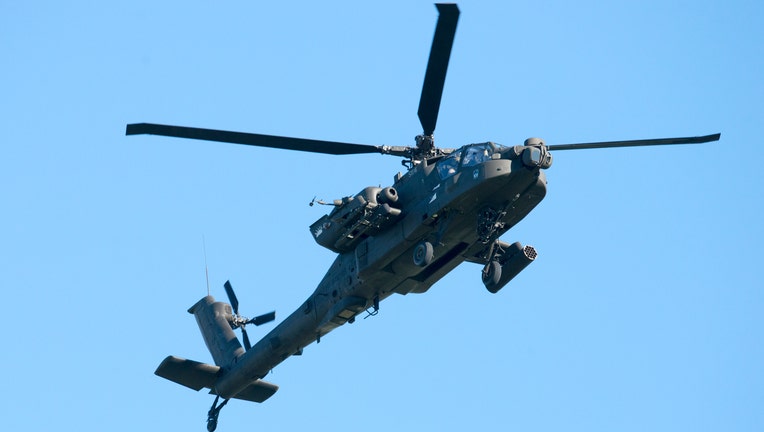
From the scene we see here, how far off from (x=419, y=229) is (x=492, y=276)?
2.41 meters

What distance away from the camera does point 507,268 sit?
3039 cm

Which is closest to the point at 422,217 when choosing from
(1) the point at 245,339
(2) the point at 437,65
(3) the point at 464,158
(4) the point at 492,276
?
(3) the point at 464,158

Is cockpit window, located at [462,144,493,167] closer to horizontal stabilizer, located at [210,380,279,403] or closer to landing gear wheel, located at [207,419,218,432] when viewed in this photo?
horizontal stabilizer, located at [210,380,279,403]

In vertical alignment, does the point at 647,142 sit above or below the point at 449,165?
below

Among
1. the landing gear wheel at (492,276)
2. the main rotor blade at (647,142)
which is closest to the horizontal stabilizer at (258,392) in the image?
the landing gear wheel at (492,276)

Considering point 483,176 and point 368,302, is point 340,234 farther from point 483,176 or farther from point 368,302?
point 483,176

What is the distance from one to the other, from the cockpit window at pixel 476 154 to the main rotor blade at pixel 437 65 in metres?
1.31

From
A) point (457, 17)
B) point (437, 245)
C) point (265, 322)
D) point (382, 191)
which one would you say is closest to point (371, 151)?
point (382, 191)

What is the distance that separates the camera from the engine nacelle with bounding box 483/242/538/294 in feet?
98.8

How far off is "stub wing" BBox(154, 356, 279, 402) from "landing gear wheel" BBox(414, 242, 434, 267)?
8866 millimetres

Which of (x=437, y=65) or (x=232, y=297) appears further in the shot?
(x=232, y=297)

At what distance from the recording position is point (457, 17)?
26172 millimetres

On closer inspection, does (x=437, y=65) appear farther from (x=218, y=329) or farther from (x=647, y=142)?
(x=218, y=329)

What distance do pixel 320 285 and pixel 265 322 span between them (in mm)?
3442
